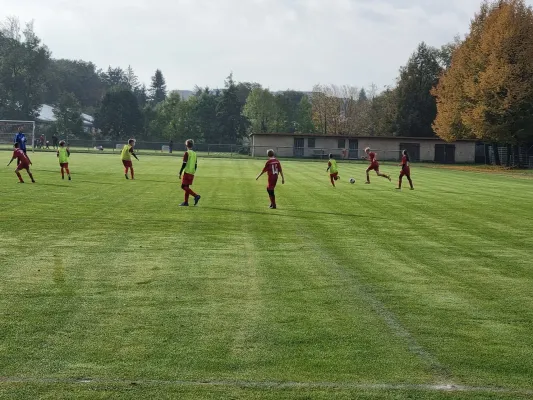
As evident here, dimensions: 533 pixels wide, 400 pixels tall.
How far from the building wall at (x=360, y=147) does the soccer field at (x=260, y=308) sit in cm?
6611

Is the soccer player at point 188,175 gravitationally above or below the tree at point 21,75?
Result: below

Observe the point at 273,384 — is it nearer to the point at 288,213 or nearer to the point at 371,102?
the point at 288,213

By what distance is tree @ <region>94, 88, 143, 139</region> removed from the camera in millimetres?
111500

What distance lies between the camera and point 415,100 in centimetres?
9262

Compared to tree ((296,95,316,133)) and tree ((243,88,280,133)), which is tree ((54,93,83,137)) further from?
tree ((296,95,316,133))

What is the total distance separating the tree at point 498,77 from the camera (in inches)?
2506

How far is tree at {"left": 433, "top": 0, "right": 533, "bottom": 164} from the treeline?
9 centimetres

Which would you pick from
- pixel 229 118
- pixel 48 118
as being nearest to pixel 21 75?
pixel 48 118

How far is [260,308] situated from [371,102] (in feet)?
343

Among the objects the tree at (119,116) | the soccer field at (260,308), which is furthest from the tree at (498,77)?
the tree at (119,116)

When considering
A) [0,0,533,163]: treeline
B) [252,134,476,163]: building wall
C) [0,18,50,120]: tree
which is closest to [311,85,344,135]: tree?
[0,0,533,163]: treeline

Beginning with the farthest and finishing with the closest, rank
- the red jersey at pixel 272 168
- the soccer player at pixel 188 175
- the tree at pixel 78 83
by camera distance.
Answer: the tree at pixel 78 83, the red jersey at pixel 272 168, the soccer player at pixel 188 175

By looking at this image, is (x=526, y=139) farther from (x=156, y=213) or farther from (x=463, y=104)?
(x=156, y=213)

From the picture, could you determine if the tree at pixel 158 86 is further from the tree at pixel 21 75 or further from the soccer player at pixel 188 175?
the soccer player at pixel 188 175
